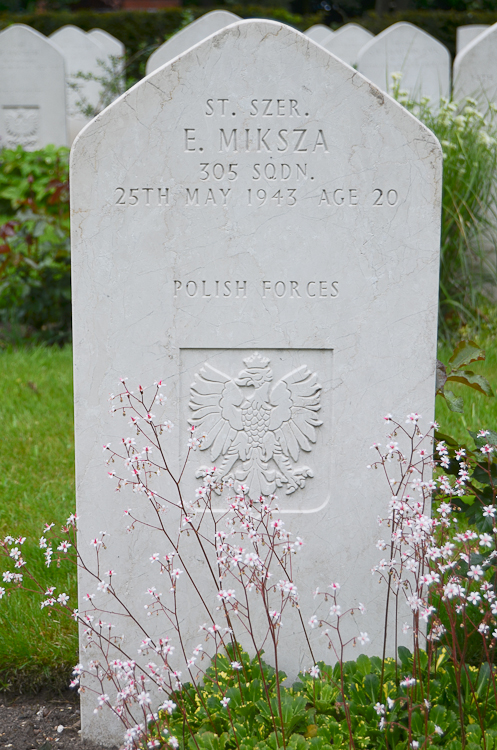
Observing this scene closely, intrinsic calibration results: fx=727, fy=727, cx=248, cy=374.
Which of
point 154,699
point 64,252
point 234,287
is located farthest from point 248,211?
point 64,252

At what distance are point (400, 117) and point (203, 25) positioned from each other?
21.8 feet

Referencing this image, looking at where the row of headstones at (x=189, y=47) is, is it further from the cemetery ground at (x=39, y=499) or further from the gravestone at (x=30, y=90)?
the cemetery ground at (x=39, y=499)

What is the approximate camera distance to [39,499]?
3.15 m

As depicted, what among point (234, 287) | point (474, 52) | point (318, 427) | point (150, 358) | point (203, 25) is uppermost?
point (203, 25)

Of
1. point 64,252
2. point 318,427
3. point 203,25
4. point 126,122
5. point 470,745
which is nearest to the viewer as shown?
point 470,745

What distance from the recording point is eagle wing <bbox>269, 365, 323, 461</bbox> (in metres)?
2.08

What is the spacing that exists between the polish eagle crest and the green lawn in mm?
800

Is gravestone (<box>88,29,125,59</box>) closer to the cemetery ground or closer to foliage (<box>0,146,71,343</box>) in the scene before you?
foliage (<box>0,146,71,343</box>)

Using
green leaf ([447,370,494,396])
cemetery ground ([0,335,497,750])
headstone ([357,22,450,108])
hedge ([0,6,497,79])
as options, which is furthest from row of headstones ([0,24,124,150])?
green leaf ([447,370,494,396])

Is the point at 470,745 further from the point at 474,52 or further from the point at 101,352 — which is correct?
the point at 474,52

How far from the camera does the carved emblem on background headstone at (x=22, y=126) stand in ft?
25.4

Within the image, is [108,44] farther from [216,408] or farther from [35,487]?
[216,408]

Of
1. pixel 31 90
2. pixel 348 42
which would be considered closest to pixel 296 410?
pixel 31 90

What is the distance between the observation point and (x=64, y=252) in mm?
5449
